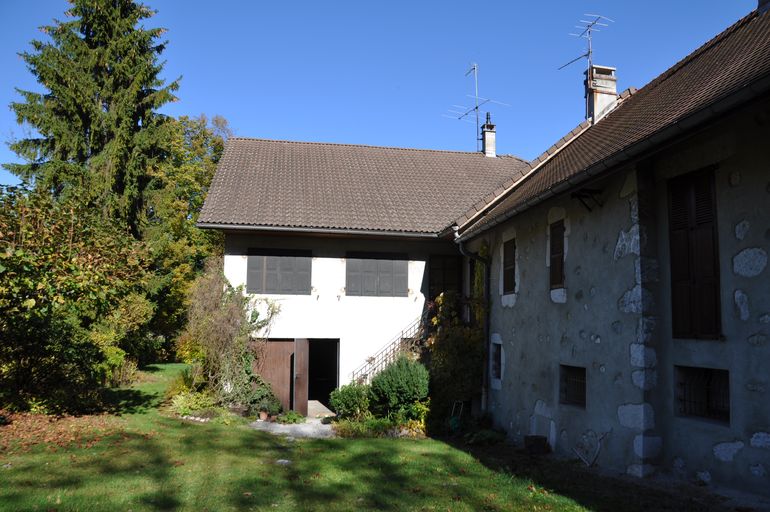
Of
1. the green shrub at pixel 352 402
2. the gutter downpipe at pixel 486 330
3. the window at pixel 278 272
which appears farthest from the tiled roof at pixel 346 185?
the green shrub at pixel 352 402

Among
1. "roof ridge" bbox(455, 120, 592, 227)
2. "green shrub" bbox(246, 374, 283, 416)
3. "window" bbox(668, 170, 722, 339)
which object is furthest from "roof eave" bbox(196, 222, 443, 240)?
"window" bbox(668, 170, 722, 339)

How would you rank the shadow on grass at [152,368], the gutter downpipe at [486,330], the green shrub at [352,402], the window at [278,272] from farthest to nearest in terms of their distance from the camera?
the shadow on grass at [152,368]
the window at [278,272]
the green shrub at [352,402]
the gutter downpipe at [486,330]

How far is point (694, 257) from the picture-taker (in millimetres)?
7008

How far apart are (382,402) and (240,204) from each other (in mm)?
6321

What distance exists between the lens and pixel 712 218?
22.1 ft

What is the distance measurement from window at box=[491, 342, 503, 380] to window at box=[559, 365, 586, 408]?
9.30 ft

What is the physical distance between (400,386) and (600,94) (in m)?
7.96

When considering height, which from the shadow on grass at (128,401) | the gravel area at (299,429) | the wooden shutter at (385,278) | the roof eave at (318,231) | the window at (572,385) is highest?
the roof eave at (318,231)

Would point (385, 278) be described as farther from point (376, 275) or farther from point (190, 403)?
point (190, 403)

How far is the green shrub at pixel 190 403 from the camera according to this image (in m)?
13.2

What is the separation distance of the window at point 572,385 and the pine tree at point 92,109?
14905 millimetres

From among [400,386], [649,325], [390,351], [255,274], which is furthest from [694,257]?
[255,274]

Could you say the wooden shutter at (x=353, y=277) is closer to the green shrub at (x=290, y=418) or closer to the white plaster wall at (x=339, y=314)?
the white plaster wall at (x=339, y=314)

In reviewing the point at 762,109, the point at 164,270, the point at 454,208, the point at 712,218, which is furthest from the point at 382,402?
the point at 164,270
